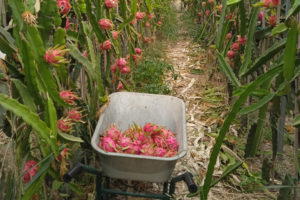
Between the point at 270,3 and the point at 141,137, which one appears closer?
the point at 270,3

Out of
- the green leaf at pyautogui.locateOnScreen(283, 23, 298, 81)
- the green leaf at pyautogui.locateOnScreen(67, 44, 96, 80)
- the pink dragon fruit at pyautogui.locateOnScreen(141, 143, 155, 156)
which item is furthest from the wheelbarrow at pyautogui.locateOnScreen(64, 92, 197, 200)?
the green leaf at pyautogui.locateOnScreen(283, 23, 298, 81)

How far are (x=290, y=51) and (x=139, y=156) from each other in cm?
58

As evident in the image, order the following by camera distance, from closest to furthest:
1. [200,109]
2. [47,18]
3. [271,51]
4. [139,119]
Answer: [47,18]
[271,51]
[139,119]
[200,109]

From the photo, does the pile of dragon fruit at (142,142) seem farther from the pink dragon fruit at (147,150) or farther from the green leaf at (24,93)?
the green leaf at (24,93)

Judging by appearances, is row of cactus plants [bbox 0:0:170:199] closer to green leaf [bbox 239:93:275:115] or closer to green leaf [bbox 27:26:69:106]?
green leaf [bbox 27:26:69:106]

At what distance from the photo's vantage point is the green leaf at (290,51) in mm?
803

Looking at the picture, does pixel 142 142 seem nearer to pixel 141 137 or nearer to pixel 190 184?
pixel 141 137

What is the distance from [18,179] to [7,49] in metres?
0.36

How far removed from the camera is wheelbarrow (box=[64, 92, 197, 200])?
3.66 ft

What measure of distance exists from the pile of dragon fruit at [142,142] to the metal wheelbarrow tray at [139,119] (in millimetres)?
35

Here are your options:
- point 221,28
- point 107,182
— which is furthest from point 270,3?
point 107,182

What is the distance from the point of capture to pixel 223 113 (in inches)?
85.1

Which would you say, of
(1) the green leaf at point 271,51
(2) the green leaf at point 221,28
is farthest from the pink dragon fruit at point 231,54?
(1) the green leaf at point 271,51

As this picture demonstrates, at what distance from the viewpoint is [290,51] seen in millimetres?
829
